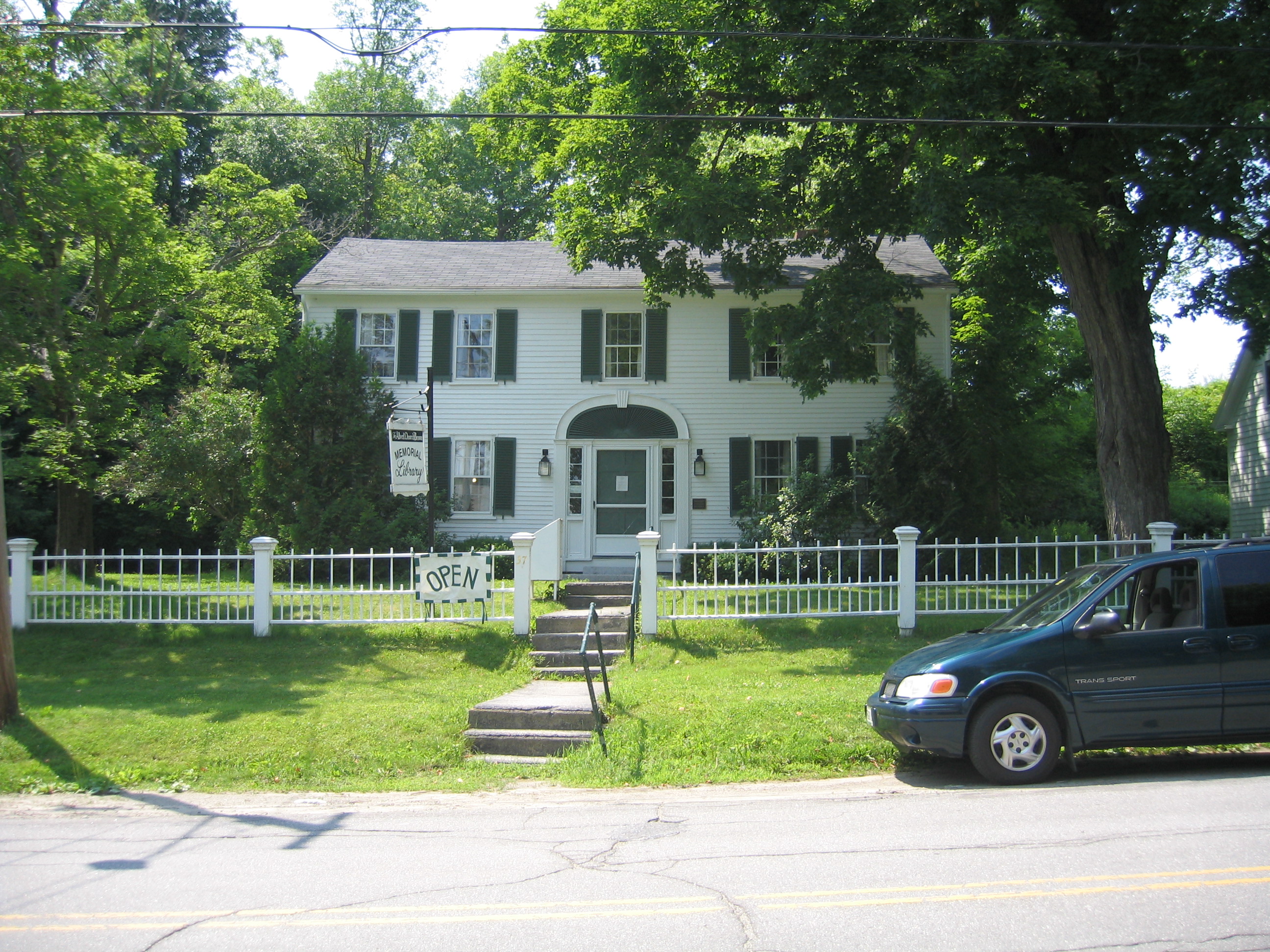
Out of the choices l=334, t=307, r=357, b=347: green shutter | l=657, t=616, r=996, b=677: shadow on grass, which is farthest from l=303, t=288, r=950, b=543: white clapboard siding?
l=657, t=616, r=996, b=677: shadow on grass

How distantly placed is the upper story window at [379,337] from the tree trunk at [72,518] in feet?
19.4

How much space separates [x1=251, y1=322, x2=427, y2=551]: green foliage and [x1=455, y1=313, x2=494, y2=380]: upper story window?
2.22 metres

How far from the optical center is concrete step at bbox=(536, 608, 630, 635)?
42.5ft

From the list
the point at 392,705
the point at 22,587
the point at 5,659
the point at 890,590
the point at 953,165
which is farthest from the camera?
the point at 953,165

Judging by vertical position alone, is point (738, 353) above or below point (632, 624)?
above

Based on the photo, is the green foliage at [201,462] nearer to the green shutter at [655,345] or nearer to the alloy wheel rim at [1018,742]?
the green shutter at [655,345]

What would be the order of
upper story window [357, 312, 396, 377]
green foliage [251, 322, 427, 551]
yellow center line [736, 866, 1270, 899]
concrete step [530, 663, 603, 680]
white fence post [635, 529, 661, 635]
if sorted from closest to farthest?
yellow center line [736, 866, 1270, 899] < concrete step [530, 663, 603, 680] < white fence post [635, 529, 661, 635] < green foliage [251, 322, 427, 551] < upper story window [357, 312, 396, 377]

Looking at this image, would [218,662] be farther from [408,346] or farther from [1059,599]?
[1059,599]

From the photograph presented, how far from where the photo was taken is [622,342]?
20266mm

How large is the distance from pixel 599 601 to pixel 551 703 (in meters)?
5.12

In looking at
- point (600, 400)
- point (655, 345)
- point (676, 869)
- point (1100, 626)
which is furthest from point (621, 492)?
point (676, 869)

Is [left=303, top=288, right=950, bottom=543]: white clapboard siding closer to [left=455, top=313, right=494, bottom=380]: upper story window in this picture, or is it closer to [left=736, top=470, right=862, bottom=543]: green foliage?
[left=455, top=313, right=494, bottom=380]: upper story window

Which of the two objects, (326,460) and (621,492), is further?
(621,492)

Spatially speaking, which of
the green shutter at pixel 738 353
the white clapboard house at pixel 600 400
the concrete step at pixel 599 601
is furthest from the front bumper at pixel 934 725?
the green shutter at pixel 738 353
